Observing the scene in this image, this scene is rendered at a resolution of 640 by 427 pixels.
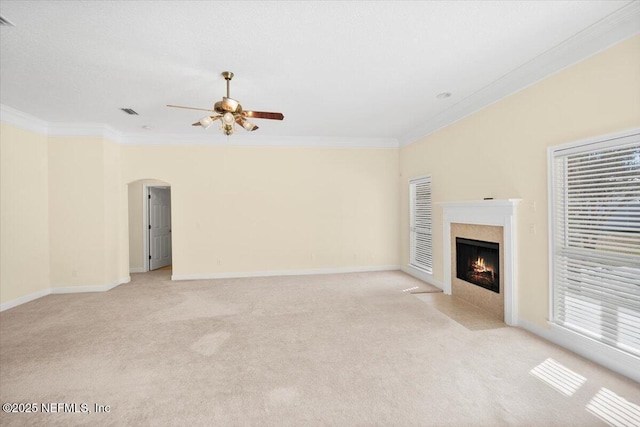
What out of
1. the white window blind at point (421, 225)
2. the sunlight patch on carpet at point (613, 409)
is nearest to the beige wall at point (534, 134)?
the white window blind at point (421, 225)

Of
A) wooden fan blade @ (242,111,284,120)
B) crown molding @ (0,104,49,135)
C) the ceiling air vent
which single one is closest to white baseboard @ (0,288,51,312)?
crown molding @ (0,104,49,135)

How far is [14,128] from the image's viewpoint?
4.47 meters

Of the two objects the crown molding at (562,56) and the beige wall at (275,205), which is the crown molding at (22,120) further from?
the crown molding at (562,56)

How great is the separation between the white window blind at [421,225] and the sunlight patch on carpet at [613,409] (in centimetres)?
335

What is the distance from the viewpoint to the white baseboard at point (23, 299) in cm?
429

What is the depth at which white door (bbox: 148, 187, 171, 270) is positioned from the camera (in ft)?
23.0

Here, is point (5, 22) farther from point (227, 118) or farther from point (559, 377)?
point (559, 377)

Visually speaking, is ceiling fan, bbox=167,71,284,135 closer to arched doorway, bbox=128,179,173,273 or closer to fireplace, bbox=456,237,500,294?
fireplace, bbox=456,237,500,294

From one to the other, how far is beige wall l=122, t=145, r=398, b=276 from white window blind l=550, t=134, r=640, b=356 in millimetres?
3786

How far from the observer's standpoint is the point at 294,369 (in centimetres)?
257

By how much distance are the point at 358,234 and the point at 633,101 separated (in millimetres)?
4723

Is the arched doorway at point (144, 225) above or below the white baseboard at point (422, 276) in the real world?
above

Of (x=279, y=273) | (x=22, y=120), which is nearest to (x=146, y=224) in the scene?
(x=22, y=120)

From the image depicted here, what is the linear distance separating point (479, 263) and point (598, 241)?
5.29ft
